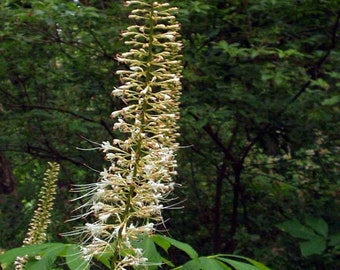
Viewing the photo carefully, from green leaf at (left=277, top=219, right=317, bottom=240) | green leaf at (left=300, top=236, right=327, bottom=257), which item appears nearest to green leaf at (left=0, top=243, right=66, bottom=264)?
green leaf at (left=300, top=236, right=327, bottom=257)

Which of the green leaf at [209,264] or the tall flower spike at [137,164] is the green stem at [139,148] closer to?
the tall flower spike at [137,164]

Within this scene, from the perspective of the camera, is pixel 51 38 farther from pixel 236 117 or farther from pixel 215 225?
pixel 215 225

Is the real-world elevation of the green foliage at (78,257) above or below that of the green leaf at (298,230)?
above

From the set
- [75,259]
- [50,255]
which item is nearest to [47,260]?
[50,255]

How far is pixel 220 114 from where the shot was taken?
539 cm

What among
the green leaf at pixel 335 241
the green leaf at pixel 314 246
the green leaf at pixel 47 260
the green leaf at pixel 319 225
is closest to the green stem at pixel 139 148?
the green leaf at pixel 47 260

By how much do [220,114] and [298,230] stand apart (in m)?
1.18

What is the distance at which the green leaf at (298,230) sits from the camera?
5391 millimetres

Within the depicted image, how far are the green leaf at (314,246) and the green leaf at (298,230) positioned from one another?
64 millimetres

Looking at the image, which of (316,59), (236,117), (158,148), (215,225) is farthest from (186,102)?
(158,148)

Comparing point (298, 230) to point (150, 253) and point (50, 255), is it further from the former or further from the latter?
point (50, 255)

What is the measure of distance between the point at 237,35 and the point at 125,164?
3573 mm

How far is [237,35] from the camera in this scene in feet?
18.9

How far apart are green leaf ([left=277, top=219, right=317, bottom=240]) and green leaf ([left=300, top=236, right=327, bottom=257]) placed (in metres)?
0.06
